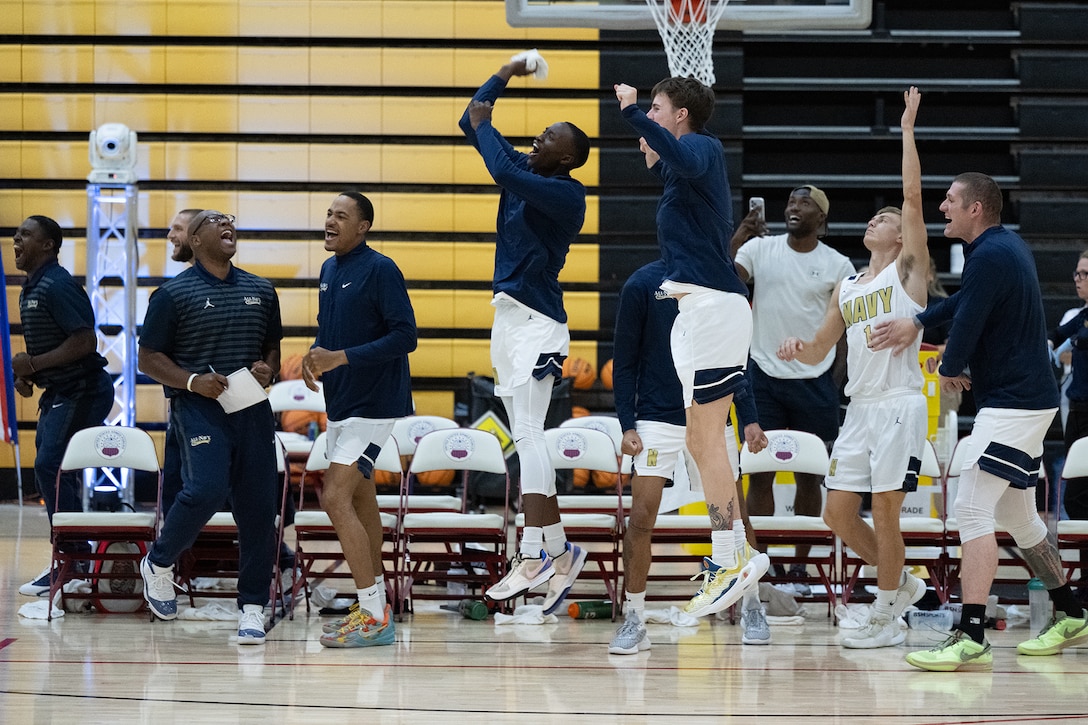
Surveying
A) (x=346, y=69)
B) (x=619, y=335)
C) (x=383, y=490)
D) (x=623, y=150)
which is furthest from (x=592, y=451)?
(x=346, y=69)

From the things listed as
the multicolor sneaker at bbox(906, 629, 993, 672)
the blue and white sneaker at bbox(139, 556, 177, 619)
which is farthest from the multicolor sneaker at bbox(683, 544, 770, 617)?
the blue and white sneaker at bbox(139, 556, 177, 619)

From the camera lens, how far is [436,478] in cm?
1018

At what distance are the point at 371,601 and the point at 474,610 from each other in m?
0.87

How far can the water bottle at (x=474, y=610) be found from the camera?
631cm

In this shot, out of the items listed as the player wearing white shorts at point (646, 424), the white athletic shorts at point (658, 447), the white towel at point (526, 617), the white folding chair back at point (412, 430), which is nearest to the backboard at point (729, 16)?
the white folding chair back at point (412, 430)

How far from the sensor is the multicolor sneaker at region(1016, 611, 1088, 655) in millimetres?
5492

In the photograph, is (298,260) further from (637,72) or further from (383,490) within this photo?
(637,72)

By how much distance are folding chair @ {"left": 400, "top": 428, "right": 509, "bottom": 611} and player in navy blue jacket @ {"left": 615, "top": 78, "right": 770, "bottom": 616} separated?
1462mm

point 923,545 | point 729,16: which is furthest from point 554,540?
point 729,16

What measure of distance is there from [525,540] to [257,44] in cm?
724

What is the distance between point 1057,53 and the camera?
11234 millimetres

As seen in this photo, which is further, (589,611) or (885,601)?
(589,611)

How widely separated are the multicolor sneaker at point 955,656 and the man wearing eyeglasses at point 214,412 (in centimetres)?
298

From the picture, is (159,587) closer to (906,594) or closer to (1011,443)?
(906,594)
